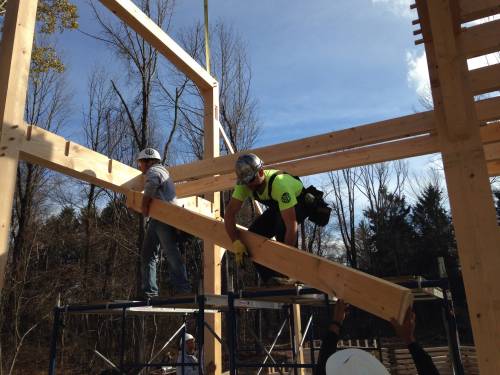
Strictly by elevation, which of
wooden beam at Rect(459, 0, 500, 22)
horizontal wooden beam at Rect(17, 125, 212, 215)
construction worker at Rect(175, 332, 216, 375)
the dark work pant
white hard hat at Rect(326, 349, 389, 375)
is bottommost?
construction worker at Rect(175, 332, 216, 375)

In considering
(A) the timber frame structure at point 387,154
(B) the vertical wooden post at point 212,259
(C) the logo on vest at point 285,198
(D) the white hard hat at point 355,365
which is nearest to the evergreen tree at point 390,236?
(B) the vertical wooden post at point 212,259

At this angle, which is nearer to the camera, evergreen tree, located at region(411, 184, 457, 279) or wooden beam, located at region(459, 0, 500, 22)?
wooden beam, located at region(459, 0, 500, 22)

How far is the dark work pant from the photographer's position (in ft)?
13.9

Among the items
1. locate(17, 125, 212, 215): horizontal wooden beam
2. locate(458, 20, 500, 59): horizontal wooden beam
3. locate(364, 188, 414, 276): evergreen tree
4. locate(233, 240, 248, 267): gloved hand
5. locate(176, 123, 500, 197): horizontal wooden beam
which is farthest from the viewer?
locate(364, 188, 414, 276): evergreen tree

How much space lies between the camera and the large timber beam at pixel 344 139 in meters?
4.70

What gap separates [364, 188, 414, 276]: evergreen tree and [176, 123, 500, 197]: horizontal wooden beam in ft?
75.3

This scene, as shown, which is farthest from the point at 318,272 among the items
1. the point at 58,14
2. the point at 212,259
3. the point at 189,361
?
the point at 58,14

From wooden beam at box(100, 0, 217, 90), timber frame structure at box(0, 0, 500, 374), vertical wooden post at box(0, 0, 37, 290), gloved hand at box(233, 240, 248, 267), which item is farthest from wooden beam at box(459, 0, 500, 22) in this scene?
wooden beam at box(100, 0, 217, 90)

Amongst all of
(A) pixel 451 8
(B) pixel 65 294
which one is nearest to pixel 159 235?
(A) pixel 451 8

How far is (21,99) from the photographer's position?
380cm

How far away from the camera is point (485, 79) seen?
11.2 feet

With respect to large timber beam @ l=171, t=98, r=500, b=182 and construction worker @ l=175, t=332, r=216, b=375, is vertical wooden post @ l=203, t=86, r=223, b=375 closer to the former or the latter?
construction worker @ l=175, t=332, r=216, b=375

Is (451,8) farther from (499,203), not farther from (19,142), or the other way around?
(499,203)

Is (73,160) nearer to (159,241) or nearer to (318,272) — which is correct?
(159,241)
